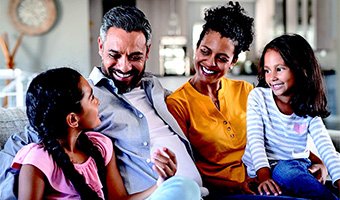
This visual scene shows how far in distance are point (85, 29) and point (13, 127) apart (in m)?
4.16

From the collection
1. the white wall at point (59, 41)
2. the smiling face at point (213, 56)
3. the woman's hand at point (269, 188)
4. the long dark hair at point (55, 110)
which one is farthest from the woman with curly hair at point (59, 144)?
the white wall at point (59, 41)

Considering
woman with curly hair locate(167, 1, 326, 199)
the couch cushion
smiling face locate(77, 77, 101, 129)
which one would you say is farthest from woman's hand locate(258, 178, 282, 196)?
the couch cushion

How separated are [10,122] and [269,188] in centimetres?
65

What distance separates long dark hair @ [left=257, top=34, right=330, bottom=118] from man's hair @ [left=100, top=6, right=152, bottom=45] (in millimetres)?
312

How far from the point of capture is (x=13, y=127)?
134cm

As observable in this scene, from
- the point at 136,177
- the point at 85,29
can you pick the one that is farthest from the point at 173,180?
the point at 85,29

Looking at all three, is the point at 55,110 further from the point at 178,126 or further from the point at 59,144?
the point at 178,126

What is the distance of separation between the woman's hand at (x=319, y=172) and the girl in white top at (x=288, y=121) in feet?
0.05

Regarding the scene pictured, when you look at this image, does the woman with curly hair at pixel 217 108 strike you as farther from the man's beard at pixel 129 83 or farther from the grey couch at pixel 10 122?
the grey couch at pixel 10 122

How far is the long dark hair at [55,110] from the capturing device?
1.06 m

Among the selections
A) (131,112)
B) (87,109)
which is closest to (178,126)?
(131,112)

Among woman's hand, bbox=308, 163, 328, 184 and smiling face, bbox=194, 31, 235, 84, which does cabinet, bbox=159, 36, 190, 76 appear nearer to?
smiling face, bbox=194, 31, 235, 84

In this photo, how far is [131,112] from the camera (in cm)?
134

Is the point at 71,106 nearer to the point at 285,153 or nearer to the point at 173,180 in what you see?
the point at 173,180
